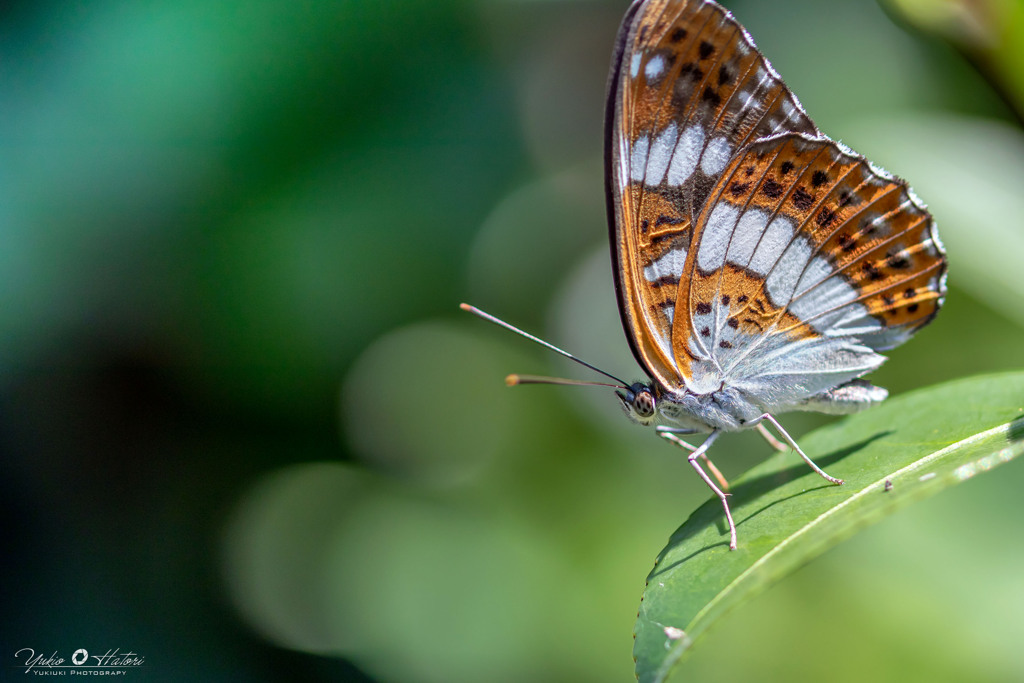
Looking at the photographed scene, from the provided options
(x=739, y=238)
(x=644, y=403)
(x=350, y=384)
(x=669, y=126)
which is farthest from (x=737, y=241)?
(x=350, y=384)

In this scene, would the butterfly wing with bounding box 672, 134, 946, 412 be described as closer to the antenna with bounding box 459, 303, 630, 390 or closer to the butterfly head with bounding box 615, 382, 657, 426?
the butterfly head with bounding box 615, 382, 657, 426

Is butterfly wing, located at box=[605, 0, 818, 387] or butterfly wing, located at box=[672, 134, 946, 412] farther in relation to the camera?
butterfly wing, located at box=[672, 134, 946, 412]

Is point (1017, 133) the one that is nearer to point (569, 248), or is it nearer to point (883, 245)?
point (883, 245)

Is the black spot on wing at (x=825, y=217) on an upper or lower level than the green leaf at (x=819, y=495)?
upper

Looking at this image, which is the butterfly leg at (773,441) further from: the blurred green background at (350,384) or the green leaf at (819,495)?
the blurred green background at (350,384)

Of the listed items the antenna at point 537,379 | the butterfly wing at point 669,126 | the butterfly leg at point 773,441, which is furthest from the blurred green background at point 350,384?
the butterfly wing at point 669,126

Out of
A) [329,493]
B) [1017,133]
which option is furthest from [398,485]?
[1017,133]

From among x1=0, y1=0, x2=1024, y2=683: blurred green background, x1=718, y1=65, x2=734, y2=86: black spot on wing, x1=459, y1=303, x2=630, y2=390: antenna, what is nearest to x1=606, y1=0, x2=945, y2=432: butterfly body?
x1=718, y1=65, x2=734, y2=86: black spot on wing
